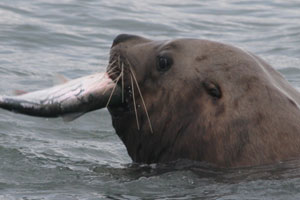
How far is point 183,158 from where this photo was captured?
6.55 meters

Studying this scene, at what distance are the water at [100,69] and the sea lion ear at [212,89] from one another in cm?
51

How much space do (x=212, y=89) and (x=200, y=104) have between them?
142 mm

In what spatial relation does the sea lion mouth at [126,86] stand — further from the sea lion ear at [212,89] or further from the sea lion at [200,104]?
the sea lion ear at [212,89]

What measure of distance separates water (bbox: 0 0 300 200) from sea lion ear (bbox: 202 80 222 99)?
0.51 meters

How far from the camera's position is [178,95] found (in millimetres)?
6531

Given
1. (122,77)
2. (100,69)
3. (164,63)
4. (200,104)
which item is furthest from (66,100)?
(100,69)

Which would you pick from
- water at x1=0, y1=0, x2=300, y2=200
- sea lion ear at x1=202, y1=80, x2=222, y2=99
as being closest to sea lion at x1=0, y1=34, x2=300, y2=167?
sea lion ear at x1=202, y1=80, x2=222, y2=99

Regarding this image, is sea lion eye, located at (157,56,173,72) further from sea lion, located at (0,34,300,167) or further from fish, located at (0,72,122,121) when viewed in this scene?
fish, located at (0,72,122,121)

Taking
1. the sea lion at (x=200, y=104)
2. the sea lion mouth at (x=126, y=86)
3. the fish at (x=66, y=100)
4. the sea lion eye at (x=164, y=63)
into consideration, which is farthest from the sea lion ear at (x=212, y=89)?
the fish at (x=66, y=100)

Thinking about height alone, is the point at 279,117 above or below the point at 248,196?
above

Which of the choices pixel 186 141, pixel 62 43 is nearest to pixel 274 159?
pixel 186 141

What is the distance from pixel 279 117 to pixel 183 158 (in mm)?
812

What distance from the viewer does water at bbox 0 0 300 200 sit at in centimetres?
616

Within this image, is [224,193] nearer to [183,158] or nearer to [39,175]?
[183,158]
